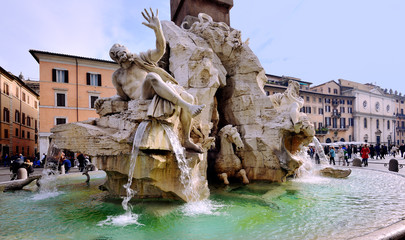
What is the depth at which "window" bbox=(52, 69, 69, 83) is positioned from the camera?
2412 cm

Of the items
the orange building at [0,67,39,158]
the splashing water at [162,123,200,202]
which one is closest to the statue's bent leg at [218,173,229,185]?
the splashing water at [162,123,200,202]

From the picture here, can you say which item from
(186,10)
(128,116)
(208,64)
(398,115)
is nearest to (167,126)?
(128,116)

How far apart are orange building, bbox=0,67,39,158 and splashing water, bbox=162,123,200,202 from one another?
29.1 meters

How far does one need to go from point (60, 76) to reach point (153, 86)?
24268 mm

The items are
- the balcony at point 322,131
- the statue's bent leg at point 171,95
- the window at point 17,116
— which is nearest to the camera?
the statue's bent leg at point 171,95

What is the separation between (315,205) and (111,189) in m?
3.86

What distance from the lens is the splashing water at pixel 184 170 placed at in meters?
4.23

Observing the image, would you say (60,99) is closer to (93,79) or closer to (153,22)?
(93,79)

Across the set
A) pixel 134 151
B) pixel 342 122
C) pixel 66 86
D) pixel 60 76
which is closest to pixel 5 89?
pixel 60 76

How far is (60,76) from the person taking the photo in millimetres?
24406

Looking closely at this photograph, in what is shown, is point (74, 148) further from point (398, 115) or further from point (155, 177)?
point (398, 115)

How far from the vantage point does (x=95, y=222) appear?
3.61 metres

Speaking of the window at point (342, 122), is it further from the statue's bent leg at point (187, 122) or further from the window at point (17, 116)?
the window at point (17, 116)

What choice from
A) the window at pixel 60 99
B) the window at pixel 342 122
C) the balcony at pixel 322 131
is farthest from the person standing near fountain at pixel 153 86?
the window at pixel 342 122
